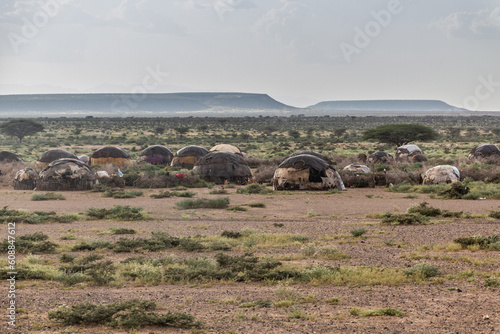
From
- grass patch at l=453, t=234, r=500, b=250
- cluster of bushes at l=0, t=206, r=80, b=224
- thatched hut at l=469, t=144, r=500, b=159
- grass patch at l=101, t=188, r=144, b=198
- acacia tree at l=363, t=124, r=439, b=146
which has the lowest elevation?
grass patch at l=101, t=188, r=144, b=198

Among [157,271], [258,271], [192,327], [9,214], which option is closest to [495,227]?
[258,271]

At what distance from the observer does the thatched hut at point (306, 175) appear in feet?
95.7

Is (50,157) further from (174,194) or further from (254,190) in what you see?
(254,190)

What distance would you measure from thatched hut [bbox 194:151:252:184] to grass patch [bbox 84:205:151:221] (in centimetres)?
1140

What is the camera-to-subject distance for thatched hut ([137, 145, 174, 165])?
42312mm

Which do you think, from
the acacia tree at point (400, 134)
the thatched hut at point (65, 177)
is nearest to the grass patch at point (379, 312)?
the thatched hut at point (65, 177)

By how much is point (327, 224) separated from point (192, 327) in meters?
10.9

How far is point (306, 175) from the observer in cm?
2923

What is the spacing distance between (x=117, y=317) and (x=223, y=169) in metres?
24.7

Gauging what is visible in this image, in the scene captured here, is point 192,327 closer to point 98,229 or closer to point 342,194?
point 98,229

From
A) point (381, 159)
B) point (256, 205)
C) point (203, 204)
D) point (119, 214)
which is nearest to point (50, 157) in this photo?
point (203, 204)

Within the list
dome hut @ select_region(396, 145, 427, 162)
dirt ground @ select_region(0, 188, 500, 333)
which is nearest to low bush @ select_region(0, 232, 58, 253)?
dirt ground @ select_region(0, 188, 500, 333)

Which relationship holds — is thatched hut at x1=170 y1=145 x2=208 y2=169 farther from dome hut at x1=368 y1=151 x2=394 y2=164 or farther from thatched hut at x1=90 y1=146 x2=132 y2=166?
dome hut at x1=368 y1=151 x2=394 y2=164

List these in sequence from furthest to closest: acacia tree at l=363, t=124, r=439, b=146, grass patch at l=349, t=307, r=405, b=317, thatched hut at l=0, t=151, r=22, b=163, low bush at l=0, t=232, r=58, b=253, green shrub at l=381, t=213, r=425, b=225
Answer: acacia tree at l=363, t=124, r=439, b=146
thatched hut at l=0, t=151, r=22, b=163
green shrub at l=381, t=213, r=425, b=225
low bush at l=0, t=232, r=58, b=253
grass patch at l=349, t=307, r=405, b=317
